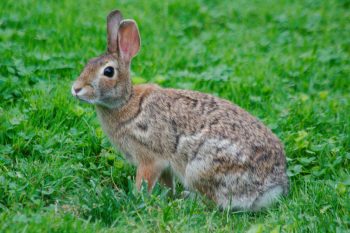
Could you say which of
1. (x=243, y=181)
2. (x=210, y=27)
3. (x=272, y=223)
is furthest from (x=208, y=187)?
(x=210, y=27)

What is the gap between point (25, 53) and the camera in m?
7.58

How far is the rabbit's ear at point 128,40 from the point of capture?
5.97 metres

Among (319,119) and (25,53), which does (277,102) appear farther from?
(25,53)

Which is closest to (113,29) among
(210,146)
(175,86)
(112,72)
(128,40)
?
(128,40)

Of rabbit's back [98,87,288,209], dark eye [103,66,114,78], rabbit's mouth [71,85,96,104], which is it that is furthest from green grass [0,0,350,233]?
dark eye [103,66,114,78]

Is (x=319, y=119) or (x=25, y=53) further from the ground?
(x=25, y=53)

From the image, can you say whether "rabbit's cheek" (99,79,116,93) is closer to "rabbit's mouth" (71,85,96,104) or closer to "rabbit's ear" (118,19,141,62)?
"rabbit's mouth" (71,85,96,104)

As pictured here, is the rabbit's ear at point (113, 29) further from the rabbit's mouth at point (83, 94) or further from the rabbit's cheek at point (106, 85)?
the rabbit's mouth at point (83, 94)

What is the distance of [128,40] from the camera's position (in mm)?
6016

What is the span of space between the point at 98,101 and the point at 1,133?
98 centimetres

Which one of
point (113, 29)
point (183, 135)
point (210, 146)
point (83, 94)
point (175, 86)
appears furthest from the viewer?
point (175, 86)

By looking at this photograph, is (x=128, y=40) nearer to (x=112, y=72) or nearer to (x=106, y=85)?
(x=112, y=72)

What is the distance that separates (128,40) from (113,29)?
0.17 metres

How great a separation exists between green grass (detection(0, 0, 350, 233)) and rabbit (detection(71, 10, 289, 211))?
0.20 meters
